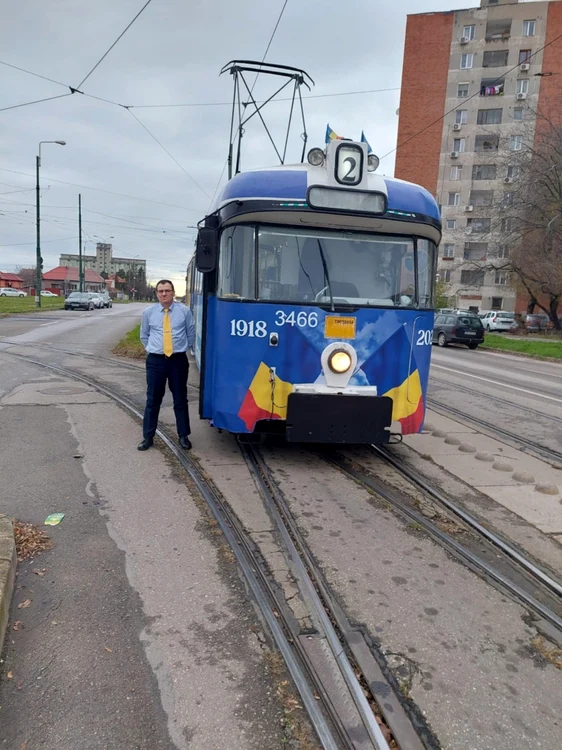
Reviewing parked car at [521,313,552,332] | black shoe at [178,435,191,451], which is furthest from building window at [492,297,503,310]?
A: black shoe at [178,435,191,451]

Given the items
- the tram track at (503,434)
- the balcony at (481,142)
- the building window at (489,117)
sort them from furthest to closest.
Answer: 1. the building window at (489,117)
2. the balcony at (481,142)
3. the tram track at (503,434)

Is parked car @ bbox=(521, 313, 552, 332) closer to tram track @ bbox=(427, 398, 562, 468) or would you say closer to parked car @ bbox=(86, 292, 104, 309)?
tram track @ bbox=(427, 398, 562, 468)

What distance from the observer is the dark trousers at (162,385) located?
21.0ft

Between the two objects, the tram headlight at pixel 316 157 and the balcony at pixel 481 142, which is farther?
the balcony at pixel 481 142

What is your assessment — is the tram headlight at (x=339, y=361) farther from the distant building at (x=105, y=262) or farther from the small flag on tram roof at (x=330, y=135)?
the distant building at (x=105, y=262)

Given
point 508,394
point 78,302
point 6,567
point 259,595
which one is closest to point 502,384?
point 508,394

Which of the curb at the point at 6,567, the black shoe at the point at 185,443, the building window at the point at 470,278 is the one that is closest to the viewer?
the curb at the point at 6,567

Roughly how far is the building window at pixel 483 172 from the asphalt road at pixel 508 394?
1817 inches

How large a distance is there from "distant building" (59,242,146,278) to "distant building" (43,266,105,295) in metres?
5.85

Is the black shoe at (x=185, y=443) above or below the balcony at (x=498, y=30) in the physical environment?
below

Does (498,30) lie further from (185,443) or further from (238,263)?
(185,443)

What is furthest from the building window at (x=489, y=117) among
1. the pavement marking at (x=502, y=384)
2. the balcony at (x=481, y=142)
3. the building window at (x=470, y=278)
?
the pavement marking at (x=502, y=384)

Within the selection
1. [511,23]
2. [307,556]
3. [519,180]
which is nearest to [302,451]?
[307,556]

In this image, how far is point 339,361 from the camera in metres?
5.69
